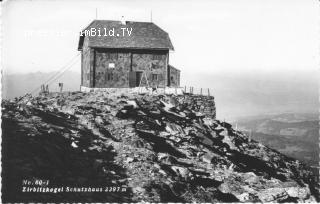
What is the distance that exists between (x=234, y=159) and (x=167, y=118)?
634cm

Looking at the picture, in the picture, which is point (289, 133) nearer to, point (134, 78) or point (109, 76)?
point (134, 78)

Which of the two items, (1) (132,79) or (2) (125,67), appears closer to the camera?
(2) (125,67)

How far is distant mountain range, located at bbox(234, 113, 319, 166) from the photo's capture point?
77.4 m

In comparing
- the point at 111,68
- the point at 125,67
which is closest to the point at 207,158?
the point at 125,67

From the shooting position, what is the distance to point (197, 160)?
850 inches

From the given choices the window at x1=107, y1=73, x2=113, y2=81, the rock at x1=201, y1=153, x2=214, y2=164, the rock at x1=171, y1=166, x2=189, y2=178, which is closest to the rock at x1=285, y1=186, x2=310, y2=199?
the rock at x1=201, y1=153, x2=214, y2=164

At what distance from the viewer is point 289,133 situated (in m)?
105

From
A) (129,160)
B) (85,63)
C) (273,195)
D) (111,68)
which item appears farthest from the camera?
(85,63)

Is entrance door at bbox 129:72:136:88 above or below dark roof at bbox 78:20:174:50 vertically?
below

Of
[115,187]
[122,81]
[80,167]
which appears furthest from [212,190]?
[122,81]

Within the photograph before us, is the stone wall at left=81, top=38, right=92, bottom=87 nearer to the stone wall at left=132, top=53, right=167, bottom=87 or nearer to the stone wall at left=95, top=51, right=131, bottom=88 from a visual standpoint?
the stone wall at left=95, top=51, right=131, bottom=88

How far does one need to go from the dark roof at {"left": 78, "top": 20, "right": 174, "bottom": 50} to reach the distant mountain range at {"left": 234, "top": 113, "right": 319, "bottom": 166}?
40.7 meters

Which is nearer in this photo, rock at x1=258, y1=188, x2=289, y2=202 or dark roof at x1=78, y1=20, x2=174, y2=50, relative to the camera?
rock at x1=258, y1=188, x2=289, y2=202

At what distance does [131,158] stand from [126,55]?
2082cm
